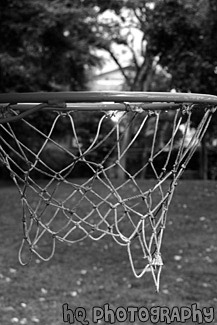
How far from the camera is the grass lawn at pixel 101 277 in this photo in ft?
14.7

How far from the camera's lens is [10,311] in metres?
4.35

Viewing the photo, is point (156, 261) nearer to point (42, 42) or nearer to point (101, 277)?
point (101, 277)

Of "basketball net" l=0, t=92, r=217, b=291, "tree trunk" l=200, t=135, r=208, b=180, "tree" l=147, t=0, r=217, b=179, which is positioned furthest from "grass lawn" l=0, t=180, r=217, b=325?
"tree trunk" l=200, t=135, r=208, b=180

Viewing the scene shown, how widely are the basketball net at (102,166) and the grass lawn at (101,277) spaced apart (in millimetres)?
199

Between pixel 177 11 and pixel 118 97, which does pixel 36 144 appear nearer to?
pixel 177 11

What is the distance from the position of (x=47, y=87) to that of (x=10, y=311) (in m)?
7.47

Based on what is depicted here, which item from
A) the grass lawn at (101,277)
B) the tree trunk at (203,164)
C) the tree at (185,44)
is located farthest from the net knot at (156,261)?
the tree trunk at (203,164)

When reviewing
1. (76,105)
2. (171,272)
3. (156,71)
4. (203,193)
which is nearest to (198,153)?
(156,71)

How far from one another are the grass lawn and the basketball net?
199 millimetres

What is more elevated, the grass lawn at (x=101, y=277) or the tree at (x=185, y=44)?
the tree at (x=185, y=44)

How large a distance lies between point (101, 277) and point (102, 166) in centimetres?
282

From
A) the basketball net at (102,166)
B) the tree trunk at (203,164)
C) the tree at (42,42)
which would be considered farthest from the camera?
the tree trunk at (203,164)

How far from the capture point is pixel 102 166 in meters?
2.56

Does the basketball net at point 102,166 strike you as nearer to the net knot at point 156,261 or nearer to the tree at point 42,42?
the net knot at point 156,261
